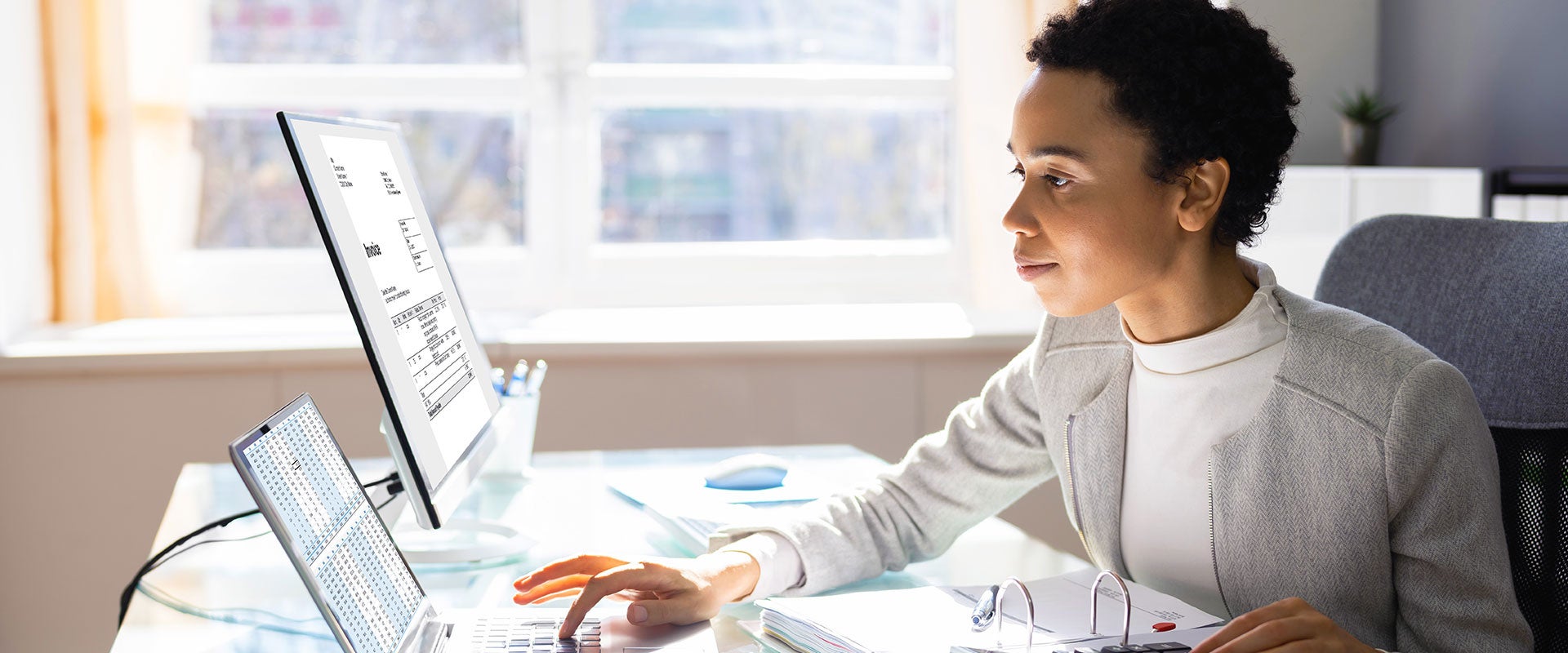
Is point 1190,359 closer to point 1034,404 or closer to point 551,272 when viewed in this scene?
point 1034,404

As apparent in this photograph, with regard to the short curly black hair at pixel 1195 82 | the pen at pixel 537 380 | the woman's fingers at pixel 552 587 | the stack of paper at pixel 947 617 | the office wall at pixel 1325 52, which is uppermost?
the office wall at pixel 1325 52

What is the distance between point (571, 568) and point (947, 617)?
0.30 meters

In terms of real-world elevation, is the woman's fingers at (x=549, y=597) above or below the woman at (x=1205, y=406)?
below

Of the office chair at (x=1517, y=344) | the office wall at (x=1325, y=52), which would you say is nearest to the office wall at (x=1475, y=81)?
the office wall at (x=1325, y=52)

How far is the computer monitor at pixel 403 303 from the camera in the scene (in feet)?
2.95

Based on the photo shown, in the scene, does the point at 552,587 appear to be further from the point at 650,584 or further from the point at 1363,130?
the point at 1363,130

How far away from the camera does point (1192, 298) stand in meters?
1.05

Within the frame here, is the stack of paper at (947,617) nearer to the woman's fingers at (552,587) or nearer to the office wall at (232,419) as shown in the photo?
the woman's fingers at (552,587)

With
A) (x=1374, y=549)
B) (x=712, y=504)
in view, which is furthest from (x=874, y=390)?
(x=1374, y=549)

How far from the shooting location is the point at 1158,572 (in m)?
1.07

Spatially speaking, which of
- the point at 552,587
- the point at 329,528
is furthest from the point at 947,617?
the point at 329,528

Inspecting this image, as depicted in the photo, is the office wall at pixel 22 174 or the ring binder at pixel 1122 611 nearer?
the ring binder at pixel 1122 611

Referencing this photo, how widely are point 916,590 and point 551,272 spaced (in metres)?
2.00

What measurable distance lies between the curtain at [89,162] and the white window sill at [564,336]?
Answer: 8cm
